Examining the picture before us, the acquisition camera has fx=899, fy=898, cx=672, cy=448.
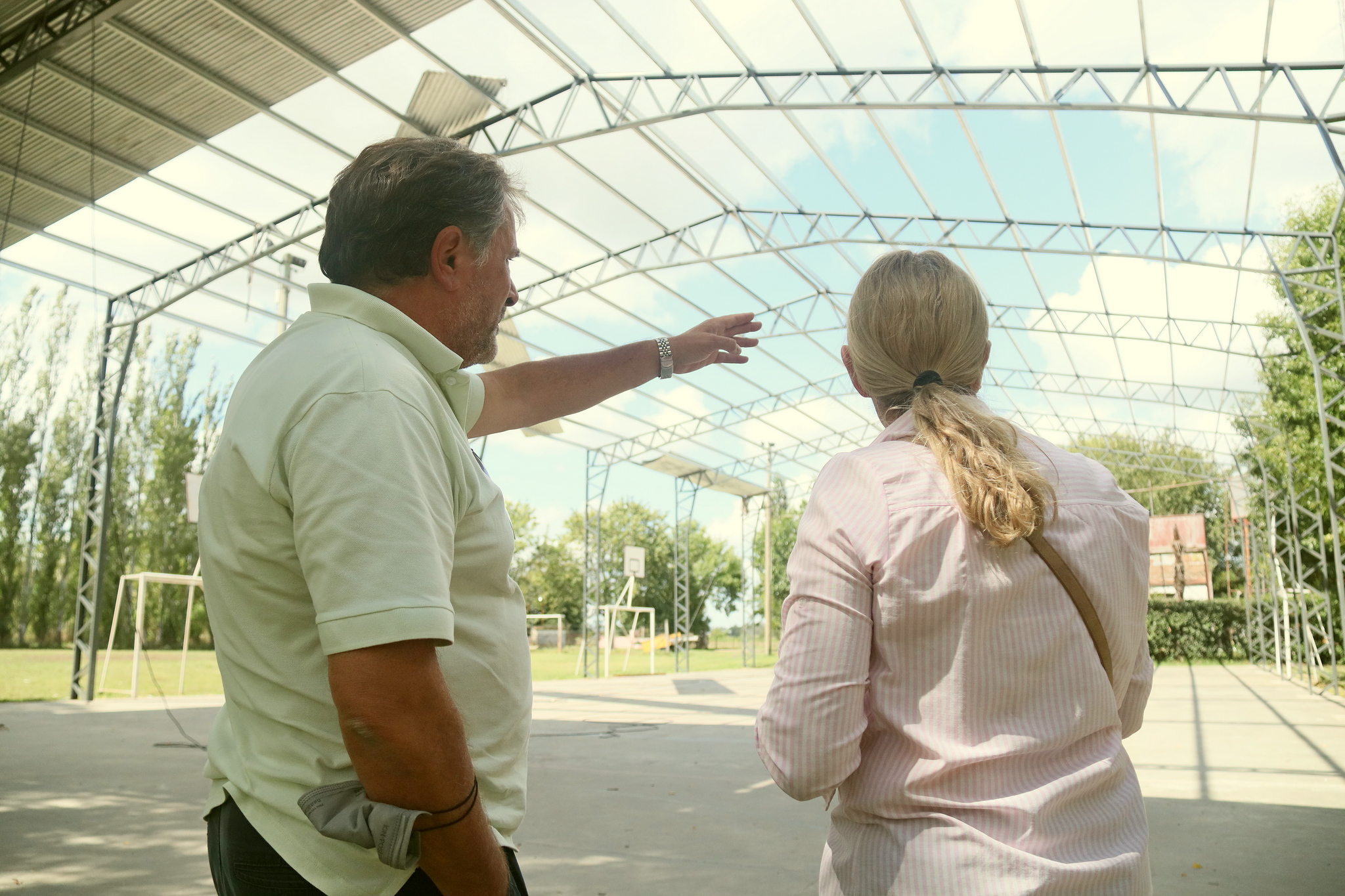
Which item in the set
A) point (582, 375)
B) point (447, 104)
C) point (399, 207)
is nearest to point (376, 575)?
point (399, 207)

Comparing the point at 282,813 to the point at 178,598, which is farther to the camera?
the point at 178,598

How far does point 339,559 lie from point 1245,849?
478 cm

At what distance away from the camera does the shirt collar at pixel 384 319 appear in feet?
3.66

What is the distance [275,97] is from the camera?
29.0 feet

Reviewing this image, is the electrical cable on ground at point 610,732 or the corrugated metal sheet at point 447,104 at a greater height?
the corrugated metal sheet at point 447,104

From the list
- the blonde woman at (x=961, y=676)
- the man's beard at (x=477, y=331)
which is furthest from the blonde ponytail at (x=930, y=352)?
the man's beard at (x=477, y=331)

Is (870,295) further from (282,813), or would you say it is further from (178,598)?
(178,598)

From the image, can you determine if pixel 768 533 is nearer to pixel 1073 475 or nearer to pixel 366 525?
pixel 1073 475

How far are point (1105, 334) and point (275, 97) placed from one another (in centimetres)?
1309

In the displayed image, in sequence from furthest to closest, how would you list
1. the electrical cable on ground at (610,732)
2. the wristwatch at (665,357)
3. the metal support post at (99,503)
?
the metal support post at (99,503), the electrical cable on ground at (610,732), the wristwatch at (665,357)

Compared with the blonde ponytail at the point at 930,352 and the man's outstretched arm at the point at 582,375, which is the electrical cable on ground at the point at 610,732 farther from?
the blonde ponytail at the point at 930,352

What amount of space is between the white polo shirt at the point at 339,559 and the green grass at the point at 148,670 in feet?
21.6

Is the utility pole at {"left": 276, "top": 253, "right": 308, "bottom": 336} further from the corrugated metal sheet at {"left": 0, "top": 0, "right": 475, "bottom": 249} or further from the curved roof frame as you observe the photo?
the corrugated metal sheet at {"left": 0, "top": 0, "right": 475, "bottom": 249}

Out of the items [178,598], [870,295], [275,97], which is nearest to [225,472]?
[870,295]
